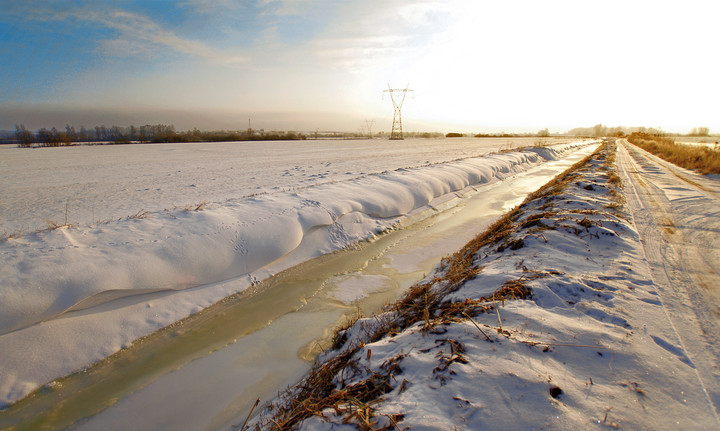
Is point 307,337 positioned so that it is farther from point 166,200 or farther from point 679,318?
point 166,200

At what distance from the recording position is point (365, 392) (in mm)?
2234

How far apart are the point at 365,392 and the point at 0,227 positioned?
27.8ft

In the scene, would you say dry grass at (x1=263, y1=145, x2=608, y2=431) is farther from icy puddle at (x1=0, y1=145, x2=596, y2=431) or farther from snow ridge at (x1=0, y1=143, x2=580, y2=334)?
snow ridge at (x1=0, y1=143, x2=580, y2=334)

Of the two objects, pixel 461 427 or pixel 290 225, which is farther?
pixel 290 225

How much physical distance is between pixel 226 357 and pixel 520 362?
3.33 metres

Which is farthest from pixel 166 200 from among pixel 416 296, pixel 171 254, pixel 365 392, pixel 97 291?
pixel 365 392

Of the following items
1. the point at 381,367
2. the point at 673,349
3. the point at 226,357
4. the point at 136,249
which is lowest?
the point at 226,357

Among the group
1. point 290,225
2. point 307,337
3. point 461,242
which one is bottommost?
point 307,337

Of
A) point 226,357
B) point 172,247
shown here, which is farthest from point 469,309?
point 172,247

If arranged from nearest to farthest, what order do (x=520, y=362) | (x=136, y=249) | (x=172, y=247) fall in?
1. (x=520, y=362)
2. (x=136, y=249)
3. (x=172, y=247)

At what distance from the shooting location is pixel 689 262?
4.17 metres

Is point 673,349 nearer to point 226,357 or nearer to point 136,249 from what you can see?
point 226,357

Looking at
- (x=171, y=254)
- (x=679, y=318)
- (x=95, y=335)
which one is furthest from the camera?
(x=171, y=254)

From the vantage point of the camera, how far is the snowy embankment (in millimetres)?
1842
